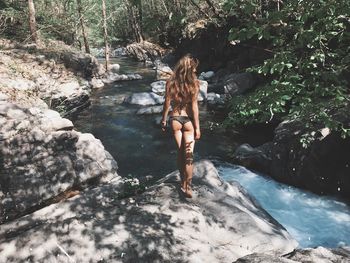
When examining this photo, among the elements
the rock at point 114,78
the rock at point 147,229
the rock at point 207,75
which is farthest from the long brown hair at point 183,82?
the rock at point 207,75

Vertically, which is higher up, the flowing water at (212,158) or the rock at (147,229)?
the rock at (147,229)

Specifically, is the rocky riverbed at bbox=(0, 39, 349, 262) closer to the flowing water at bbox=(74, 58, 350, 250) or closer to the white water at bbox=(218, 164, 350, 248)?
the white water at bbox=(218, 164, 350, 248)

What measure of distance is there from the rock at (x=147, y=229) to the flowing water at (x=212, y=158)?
1885 millimetres

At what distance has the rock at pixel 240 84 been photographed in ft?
68.8

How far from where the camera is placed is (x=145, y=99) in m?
21.2

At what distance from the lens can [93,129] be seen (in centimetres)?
1666

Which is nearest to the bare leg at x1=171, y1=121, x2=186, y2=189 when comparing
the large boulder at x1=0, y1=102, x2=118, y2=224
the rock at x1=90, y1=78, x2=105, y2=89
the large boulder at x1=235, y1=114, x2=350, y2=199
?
the large boulder at x1=0, y1=102, x2=118, y2=224

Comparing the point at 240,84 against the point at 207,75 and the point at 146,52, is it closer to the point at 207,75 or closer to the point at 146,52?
the point at 207,75

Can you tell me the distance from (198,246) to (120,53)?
51922 millimetres

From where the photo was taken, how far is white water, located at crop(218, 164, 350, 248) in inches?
344

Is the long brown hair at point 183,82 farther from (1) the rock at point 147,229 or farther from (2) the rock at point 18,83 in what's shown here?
(2) the rock at point 18,83

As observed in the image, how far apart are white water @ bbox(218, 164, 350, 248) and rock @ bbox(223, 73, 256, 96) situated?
9965 millimetres

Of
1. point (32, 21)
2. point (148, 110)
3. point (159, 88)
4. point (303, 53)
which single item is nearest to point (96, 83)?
point (159, 88)

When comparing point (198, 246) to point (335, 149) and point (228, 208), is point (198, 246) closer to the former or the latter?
point (228, 208)
